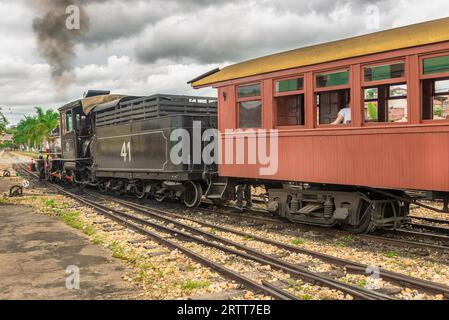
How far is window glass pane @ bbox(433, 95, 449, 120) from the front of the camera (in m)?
6.65

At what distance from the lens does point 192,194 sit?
1222cm

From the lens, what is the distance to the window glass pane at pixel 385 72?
682 cm

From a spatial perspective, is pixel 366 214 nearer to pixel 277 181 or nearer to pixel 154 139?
pixel 277 181

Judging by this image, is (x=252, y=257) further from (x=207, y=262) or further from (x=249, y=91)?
(x=249, y=91)

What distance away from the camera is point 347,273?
235 inches

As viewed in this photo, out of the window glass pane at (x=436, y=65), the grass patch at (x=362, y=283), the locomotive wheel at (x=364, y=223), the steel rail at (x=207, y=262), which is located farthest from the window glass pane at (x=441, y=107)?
the steel rail at (x=207, y=262)

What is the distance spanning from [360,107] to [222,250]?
132 inches

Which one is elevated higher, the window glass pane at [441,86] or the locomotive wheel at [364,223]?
the window glass pane at [441,86]

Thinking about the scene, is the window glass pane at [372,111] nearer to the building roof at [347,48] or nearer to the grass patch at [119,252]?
the building roof at [347,48]

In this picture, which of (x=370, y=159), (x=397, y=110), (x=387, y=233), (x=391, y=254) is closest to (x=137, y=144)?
(x=387, y=233)

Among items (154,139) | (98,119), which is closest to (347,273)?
(154,139)

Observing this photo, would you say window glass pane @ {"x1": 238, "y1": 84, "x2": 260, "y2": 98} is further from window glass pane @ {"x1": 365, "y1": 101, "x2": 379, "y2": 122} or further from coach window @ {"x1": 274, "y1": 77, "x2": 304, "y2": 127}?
window glass pane @ {"x1": 365, "y1": 101, "x2": 379, "y2": 122}
